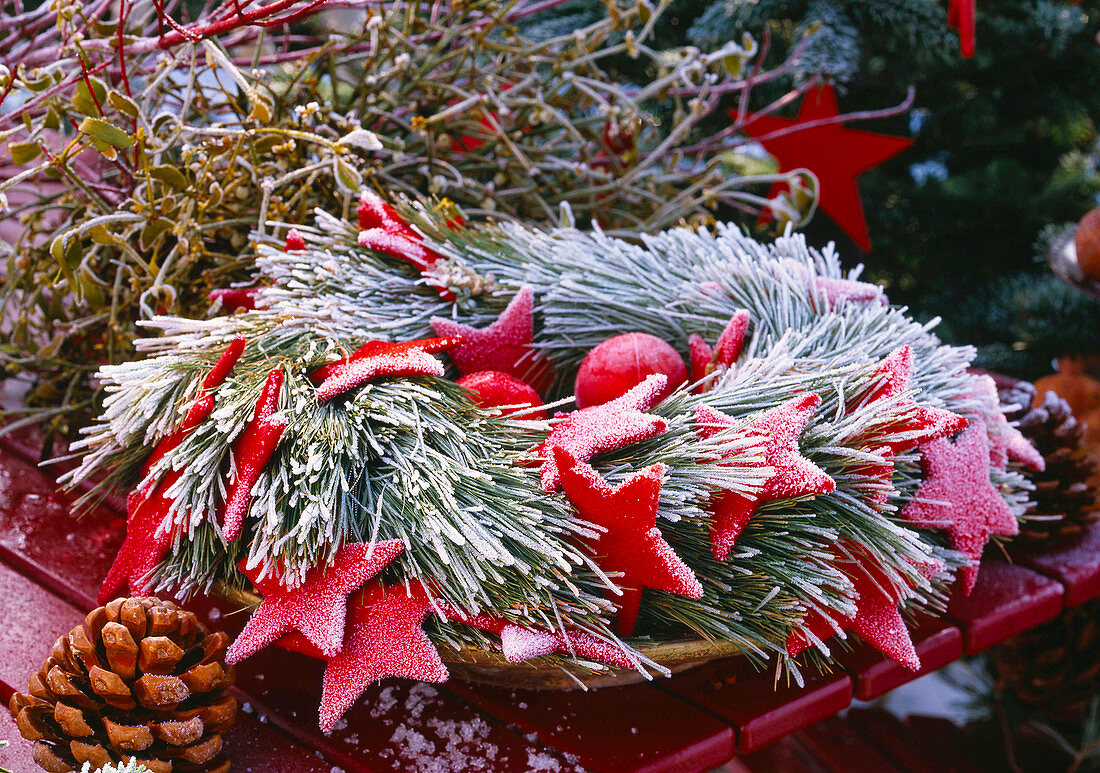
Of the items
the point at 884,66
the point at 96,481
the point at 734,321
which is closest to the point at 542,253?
the point at 734,321

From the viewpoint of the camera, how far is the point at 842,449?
1.75 ft

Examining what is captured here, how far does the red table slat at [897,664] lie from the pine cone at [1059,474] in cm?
18

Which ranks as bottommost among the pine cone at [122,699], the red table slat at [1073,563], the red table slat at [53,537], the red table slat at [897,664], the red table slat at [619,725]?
the red table slat at [1073,563]

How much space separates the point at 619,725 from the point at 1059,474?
506 mm

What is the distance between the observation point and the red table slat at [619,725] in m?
0.54

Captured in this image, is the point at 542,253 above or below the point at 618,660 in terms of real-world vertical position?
above

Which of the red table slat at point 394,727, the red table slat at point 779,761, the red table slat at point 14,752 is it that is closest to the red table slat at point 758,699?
the red table slat at point 394,727

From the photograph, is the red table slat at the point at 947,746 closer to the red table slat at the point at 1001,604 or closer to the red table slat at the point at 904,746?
the red table slat at the point at 904,746

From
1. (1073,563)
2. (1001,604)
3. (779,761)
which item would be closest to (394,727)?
(1001,604)

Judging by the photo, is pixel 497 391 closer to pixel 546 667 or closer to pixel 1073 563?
pixel 546 667

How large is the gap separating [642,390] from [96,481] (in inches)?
21.9

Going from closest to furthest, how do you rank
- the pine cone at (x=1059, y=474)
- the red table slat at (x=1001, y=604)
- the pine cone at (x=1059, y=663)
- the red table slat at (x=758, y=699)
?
1. the red table slat at (x=758, y=699)
2. the red table slat at (x=1001, y=604)
3. the pine cone at (x=1059, y=474)
4. the pine cone at (x=1059, y=663)

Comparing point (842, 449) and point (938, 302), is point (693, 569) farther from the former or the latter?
point (938, 302)

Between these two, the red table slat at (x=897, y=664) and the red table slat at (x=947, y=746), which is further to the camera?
the red table slat at (x=947, y=746)
